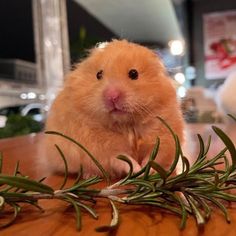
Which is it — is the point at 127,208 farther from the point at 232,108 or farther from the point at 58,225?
the point at 232,108

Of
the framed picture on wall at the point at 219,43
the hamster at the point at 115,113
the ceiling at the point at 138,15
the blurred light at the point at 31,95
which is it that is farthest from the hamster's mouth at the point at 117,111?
the framed picture on wall at the point at 219,43

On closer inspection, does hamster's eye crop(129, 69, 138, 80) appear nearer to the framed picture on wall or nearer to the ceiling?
the ceiling

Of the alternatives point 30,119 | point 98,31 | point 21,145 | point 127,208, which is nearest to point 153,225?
point 127,208

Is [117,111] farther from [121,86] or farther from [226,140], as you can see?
[226,140]

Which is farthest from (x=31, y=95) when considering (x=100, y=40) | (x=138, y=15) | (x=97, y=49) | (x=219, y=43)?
(x=97, y=49)

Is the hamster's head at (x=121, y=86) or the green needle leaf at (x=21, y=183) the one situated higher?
the hamster's head at (x=121, y=86)

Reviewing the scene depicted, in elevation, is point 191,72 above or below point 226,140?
above

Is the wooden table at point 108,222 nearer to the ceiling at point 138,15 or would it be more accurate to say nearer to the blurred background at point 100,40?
the blurred background at point 100,40
